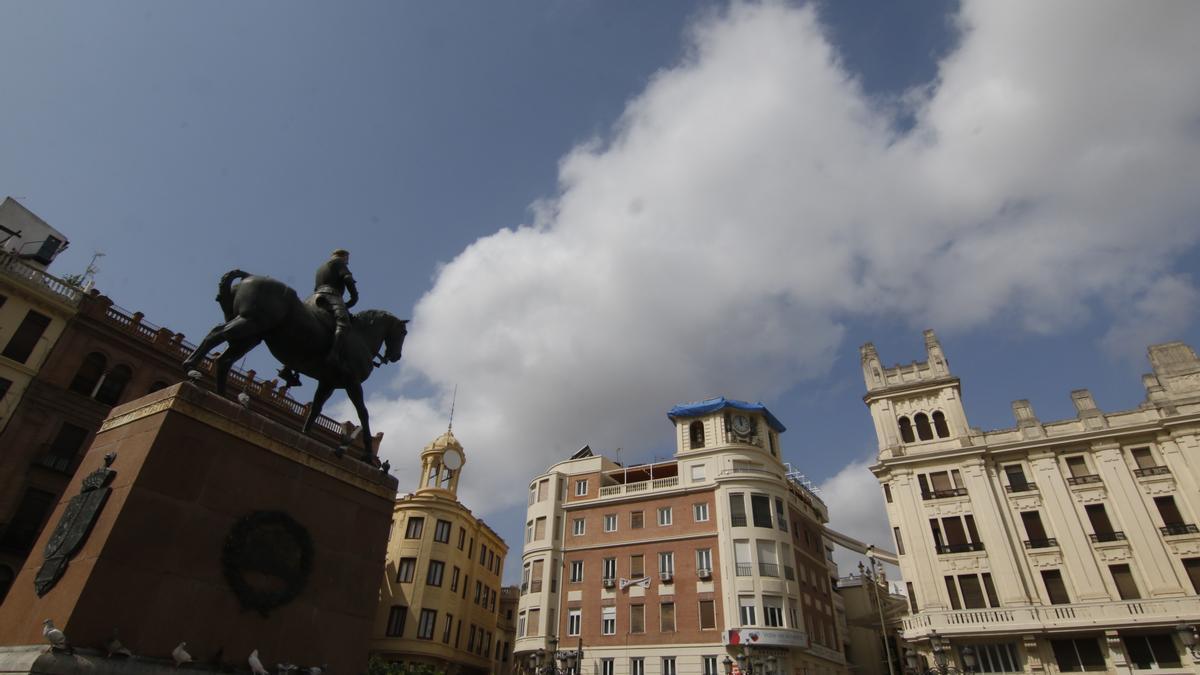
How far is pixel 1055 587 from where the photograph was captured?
3538 centimetres

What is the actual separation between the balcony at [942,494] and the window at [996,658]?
8.49 metres

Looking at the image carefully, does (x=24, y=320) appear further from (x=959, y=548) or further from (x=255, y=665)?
(x=959, y=548)

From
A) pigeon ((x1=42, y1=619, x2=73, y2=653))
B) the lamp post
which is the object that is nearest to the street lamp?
the lamp post

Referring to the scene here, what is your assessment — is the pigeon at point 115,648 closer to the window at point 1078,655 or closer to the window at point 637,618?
the window at point 637,618

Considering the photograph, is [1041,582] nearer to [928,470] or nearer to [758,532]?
[928,470]

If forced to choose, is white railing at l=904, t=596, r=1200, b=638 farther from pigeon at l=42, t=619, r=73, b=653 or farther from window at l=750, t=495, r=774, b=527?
pigeon at l=42, t=619, r=73, b=653

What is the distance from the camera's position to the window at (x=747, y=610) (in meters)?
40.8

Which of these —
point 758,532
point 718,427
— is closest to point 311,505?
point 758,532

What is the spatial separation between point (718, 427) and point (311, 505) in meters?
41.5

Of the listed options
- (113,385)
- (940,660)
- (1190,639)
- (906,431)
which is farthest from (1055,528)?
(113,385)

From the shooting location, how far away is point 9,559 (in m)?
27.4

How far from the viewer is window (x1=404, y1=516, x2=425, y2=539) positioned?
46031 millimetres

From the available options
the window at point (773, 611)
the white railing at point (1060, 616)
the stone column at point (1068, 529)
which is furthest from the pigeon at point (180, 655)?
the stone column at point (1068, 529)

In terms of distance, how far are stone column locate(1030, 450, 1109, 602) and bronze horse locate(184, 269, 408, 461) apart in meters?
39.2
